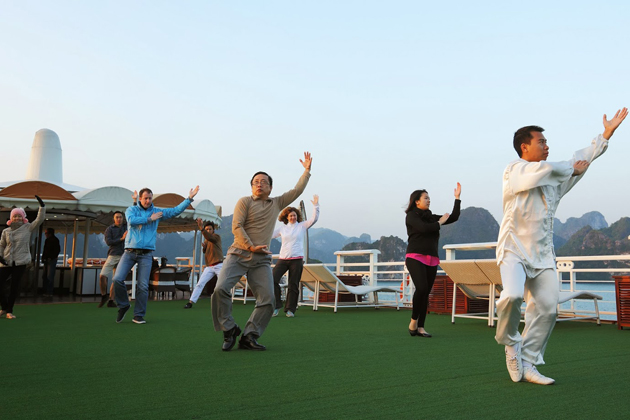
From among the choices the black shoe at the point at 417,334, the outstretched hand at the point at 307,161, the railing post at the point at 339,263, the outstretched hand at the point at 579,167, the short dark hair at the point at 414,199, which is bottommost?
the black shoe at the point at 417,334

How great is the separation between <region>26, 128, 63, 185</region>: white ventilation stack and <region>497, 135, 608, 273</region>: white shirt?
16712 mm

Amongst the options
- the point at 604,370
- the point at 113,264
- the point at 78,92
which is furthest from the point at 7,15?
the point at 604,370

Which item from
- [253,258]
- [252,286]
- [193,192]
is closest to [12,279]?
[193,192]

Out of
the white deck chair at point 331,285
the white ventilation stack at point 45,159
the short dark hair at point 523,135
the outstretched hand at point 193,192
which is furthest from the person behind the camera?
the white ventilation stack at point 45,159

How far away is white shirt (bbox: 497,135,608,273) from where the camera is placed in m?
3.25

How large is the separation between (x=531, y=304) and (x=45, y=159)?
17336 mm

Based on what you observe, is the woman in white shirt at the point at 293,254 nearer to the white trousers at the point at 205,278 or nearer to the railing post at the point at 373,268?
the white trousers at the point at 205,278

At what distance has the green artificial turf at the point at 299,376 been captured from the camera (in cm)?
266

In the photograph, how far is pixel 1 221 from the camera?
15023 millimetres

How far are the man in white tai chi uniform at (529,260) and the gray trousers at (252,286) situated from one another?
2258 millimetres

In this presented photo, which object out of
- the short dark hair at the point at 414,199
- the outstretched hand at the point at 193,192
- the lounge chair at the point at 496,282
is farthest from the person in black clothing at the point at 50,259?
the short dark hair at the point at 414,199

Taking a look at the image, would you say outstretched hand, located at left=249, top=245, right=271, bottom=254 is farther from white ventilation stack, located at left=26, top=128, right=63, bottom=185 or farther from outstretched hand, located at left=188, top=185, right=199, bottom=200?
white ventilation stack, located at left=26, top=128, right=63, bottom=185

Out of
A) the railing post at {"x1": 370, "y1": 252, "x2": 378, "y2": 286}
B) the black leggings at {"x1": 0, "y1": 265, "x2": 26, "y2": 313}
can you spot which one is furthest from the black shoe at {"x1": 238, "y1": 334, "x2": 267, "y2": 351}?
the railing post at {"x1": 370, "y1": 252, "x2": 378, "y2": 286}

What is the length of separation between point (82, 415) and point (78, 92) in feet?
61.8
